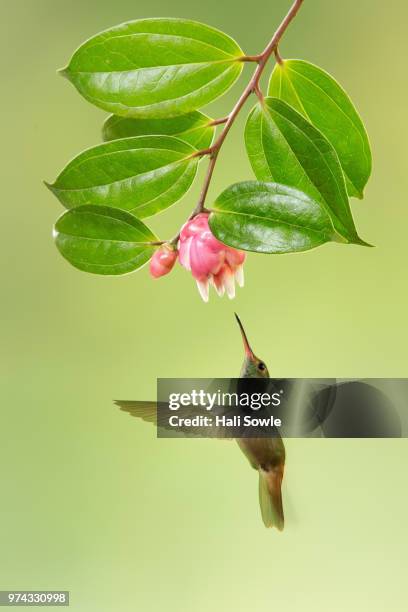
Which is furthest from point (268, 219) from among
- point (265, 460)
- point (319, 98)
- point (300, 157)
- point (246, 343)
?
point (265, 460)

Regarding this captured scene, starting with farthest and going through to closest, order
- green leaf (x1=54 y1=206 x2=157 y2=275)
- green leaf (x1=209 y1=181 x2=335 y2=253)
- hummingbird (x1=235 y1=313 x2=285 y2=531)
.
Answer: hummingbird (x1=235 y1=313 x2=285 y2=531) < green leaf (x1=54 y1=206 x2=157 y2=275) < green leaf (x1=209 y1=181 x2=335 y2=253)

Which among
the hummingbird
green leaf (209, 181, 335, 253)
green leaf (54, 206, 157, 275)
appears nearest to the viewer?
green leaf (209, 181, 335, 253)

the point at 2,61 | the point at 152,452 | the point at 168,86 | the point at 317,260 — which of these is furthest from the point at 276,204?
the point at 2,61

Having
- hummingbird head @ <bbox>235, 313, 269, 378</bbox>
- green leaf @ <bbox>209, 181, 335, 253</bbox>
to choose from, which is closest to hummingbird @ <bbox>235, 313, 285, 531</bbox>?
hummingbird head @ <bbox>235, 313, 269, 378</bbox>

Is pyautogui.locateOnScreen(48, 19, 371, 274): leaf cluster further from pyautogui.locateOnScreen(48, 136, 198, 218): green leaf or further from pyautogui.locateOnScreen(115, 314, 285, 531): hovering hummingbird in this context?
pyautogui.locateOnScreen(115, 314, 285, 531): hovering hummingbird

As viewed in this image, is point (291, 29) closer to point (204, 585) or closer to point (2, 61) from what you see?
point (2, 61)
